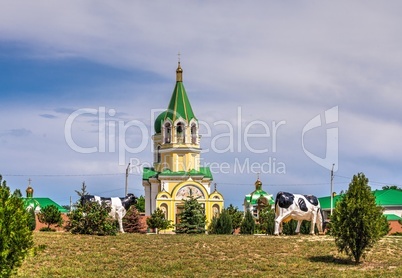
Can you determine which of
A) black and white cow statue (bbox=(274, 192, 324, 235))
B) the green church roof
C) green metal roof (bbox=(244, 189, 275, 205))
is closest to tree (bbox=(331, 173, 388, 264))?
black and white cow statue (bbox=(274, 192, 324, 235))

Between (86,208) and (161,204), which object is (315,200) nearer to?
(86,208)

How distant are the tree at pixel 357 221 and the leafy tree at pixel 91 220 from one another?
10579mm

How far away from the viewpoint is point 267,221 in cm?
4106

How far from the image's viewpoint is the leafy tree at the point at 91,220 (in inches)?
1199

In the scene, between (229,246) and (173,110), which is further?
(173,110)

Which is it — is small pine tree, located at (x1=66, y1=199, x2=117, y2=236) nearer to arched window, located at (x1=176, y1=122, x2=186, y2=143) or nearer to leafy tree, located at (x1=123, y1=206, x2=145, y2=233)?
leafy tree, located at (x1=123, y1=206, x2=145, y2=233)

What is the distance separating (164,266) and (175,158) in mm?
34983

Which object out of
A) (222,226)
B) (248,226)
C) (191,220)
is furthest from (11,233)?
(248,226)

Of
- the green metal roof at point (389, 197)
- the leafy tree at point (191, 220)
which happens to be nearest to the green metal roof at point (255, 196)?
the green metal roof at point (389, 197)

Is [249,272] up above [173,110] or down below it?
below

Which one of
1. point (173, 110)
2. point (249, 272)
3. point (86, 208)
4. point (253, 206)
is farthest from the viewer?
point (253, 206)

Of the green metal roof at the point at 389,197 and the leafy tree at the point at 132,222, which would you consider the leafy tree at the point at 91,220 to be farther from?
the green metal roof at the point at 389,197

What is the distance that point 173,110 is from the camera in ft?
193

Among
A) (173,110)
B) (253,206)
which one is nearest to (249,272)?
(173,110)
